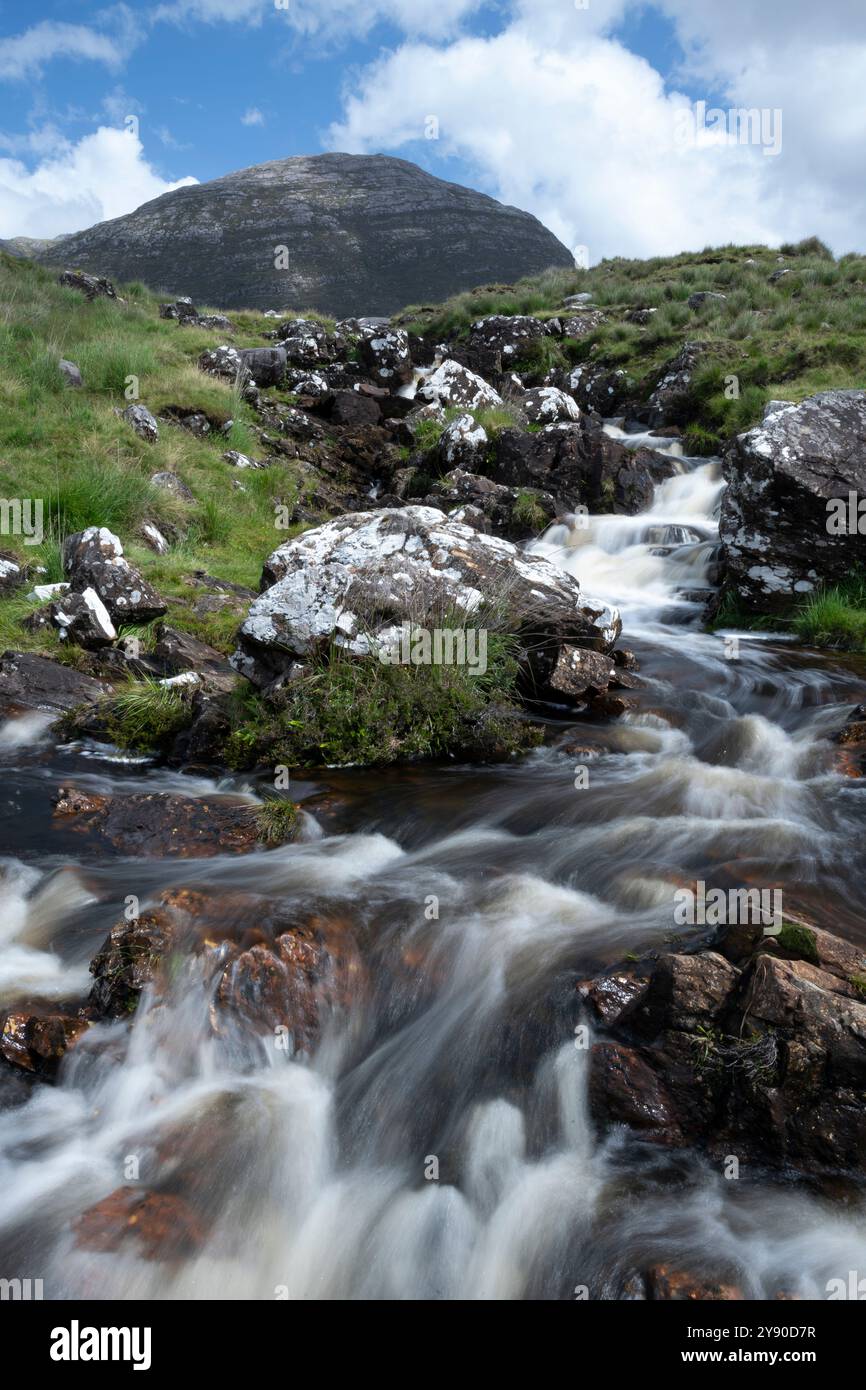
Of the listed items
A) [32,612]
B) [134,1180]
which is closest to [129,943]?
[134,1180]

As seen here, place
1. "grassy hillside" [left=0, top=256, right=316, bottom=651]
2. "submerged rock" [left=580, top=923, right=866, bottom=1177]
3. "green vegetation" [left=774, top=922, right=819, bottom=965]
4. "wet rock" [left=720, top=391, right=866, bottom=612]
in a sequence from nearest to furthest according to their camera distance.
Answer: "submerged rock" [left=580, top=923, right=866, bottom=1177]
"green vegetation" [left=774, top=922, right=819, bottom=965]
"wet rock" [left=720, top=391, right=866, bottom=612]
"grassy hillside" [left=0, top=256, right=316, bottom=651]

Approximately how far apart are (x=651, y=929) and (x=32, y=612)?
6.90m

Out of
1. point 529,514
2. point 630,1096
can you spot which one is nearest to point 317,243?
point 529,514

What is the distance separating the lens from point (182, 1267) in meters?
2.87

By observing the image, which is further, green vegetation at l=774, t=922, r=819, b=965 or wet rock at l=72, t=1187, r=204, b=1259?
green vegetation at l=774, t=922, r=819, b=965

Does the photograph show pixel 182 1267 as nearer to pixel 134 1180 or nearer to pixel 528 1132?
pixel 134 1180

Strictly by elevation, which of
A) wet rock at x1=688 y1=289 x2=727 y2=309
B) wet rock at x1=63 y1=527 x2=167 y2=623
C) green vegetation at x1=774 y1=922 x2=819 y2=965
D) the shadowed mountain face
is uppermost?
the shadowed mountain face

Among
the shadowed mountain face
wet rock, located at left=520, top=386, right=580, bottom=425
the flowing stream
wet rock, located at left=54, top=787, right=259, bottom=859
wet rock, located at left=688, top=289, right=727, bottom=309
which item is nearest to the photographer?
the flowing stream

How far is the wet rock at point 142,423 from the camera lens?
12.7 m

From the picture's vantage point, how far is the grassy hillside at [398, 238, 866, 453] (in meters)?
15.1

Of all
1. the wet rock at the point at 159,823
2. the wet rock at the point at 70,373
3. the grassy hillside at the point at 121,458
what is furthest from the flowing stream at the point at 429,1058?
the wet rock at the point at 70,373

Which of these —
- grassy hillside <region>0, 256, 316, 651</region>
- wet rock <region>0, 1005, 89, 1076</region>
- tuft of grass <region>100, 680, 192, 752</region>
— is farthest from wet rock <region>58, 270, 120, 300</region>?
wet rock <region>0, 1005, 89, 1076</region>

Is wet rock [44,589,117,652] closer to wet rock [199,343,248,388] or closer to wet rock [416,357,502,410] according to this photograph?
wet rock [416,357,502,410]

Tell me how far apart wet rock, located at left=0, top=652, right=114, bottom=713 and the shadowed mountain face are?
41101mm
